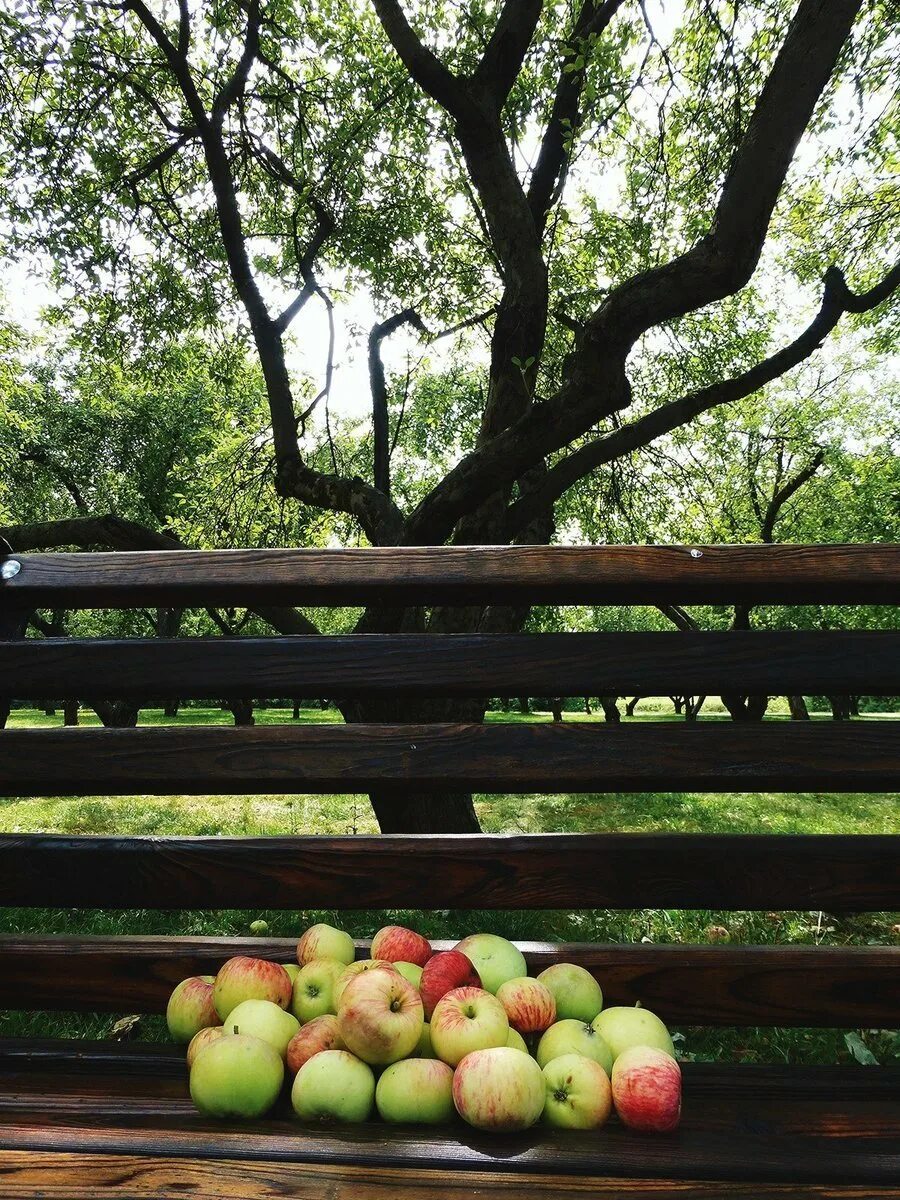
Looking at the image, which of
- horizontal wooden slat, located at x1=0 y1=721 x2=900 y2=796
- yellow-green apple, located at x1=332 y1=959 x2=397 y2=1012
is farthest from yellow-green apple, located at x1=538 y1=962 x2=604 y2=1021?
horizontal wooden slat, located at x1=0 y1=721 x2=900 y2=796

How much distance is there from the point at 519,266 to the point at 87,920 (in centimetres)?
534

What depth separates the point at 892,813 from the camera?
1062 cm

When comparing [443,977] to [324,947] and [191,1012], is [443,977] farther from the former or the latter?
[191,1012]

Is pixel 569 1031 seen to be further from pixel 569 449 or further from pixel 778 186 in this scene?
pixel 569 449

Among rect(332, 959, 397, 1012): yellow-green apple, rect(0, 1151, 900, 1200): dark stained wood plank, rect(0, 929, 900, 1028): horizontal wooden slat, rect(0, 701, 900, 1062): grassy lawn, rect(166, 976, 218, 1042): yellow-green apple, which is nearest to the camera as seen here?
rect(0, 1151, 900, 1200): dark stained wood plank

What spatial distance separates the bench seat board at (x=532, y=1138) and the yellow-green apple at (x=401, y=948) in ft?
1.14

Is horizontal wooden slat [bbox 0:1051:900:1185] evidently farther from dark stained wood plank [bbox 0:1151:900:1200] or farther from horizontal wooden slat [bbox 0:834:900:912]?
horizontal wooden slat [bbox 0:834:900:912]

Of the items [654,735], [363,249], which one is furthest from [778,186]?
[363,249]

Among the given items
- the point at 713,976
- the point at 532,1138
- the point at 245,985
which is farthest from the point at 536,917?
the point at 532,1138

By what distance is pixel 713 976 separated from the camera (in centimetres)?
166

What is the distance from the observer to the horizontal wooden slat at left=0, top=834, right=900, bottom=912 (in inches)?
69.1

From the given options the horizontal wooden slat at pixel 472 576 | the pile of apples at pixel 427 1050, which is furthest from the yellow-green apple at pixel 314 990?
the horizontal wooden slat at pixel 472 576

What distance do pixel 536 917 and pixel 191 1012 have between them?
3834mm

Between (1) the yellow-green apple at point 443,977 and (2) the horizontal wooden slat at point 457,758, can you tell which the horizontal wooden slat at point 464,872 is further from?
(1) the yellow-green apple at point 443,977
